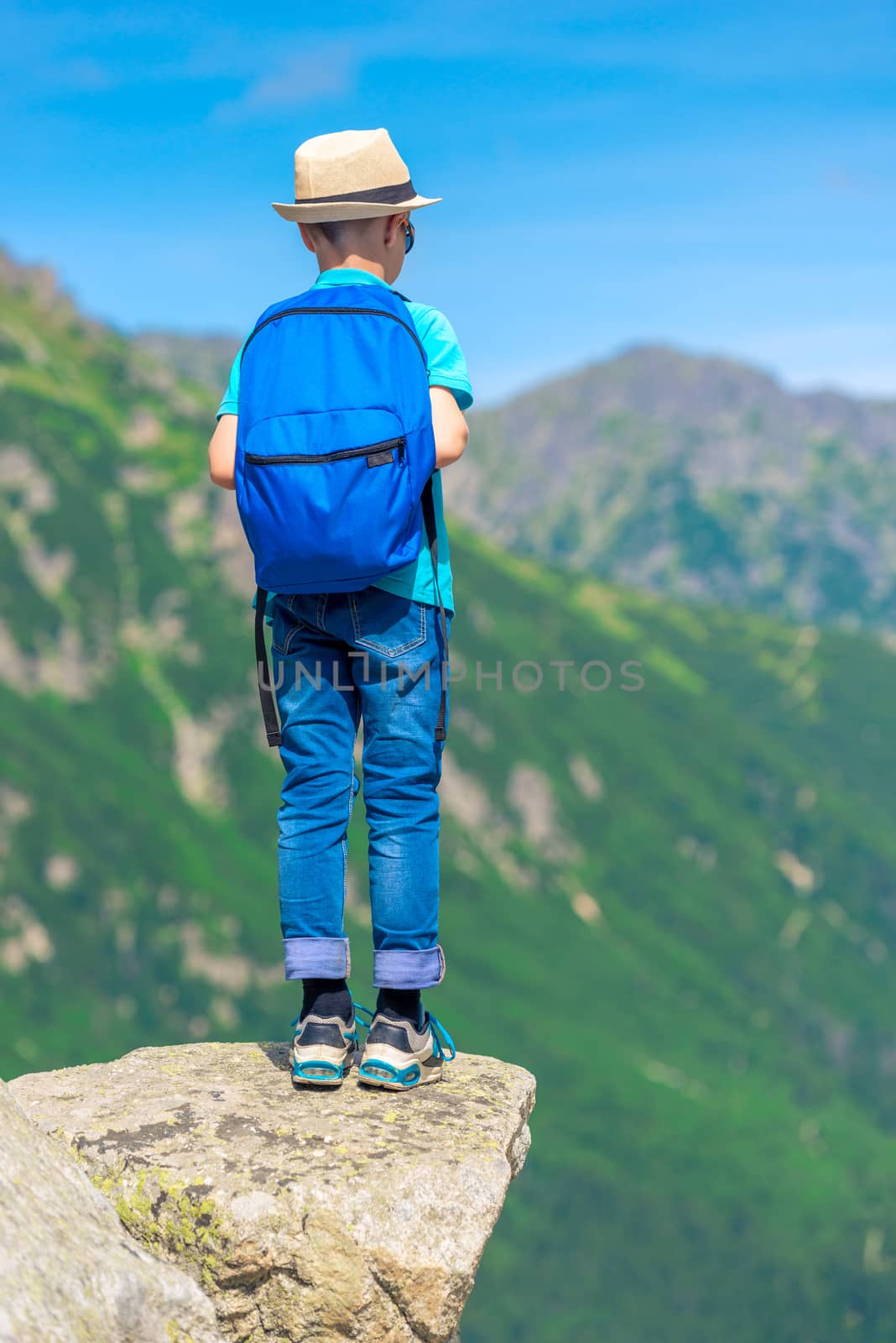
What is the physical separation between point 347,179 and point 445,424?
1.61 m

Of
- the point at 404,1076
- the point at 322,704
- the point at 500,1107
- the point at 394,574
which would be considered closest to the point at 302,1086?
the point at 404,1076

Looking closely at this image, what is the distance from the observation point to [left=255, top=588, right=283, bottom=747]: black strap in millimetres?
8547

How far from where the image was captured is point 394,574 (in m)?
8.39

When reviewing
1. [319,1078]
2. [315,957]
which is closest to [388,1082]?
[319,1078]

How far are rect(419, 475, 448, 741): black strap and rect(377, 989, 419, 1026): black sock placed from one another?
1.61 meters

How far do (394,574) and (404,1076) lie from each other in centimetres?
321

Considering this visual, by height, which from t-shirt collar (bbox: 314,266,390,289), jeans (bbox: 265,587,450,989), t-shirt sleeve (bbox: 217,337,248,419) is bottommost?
jeans (bbox: 265,587,450,989)

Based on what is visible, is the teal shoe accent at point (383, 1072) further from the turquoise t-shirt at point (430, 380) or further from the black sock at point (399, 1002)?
the turquoise t-shirt at point (430, 380)

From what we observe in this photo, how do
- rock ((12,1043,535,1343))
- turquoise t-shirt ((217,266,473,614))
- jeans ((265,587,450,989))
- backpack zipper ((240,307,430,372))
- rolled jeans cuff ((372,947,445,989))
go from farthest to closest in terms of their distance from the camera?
rolled jeans cuff ((372,947,445,989))
jeans ((265,587,450,989))
turquoise t-shirt ((217,266,473,614))
backpack zipper ((240,307,430,372))
rock ((12,1043,535,1343))

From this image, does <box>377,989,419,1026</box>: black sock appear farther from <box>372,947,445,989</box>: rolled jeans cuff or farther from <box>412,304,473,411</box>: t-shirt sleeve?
<box>412,304,473,411</box>: t-shirt sleeve

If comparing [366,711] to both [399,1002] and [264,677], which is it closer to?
[264,677]

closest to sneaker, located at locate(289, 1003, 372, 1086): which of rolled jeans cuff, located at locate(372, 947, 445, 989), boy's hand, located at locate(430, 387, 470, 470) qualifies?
rolled jeans cuff, located at locate(372, 947, 445, 989)

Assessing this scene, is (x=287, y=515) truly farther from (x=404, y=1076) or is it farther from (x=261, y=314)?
(x=404, y=1076)

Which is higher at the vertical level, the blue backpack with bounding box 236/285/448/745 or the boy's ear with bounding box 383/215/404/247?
the boy's ear with bounding box 383/215/404/247
